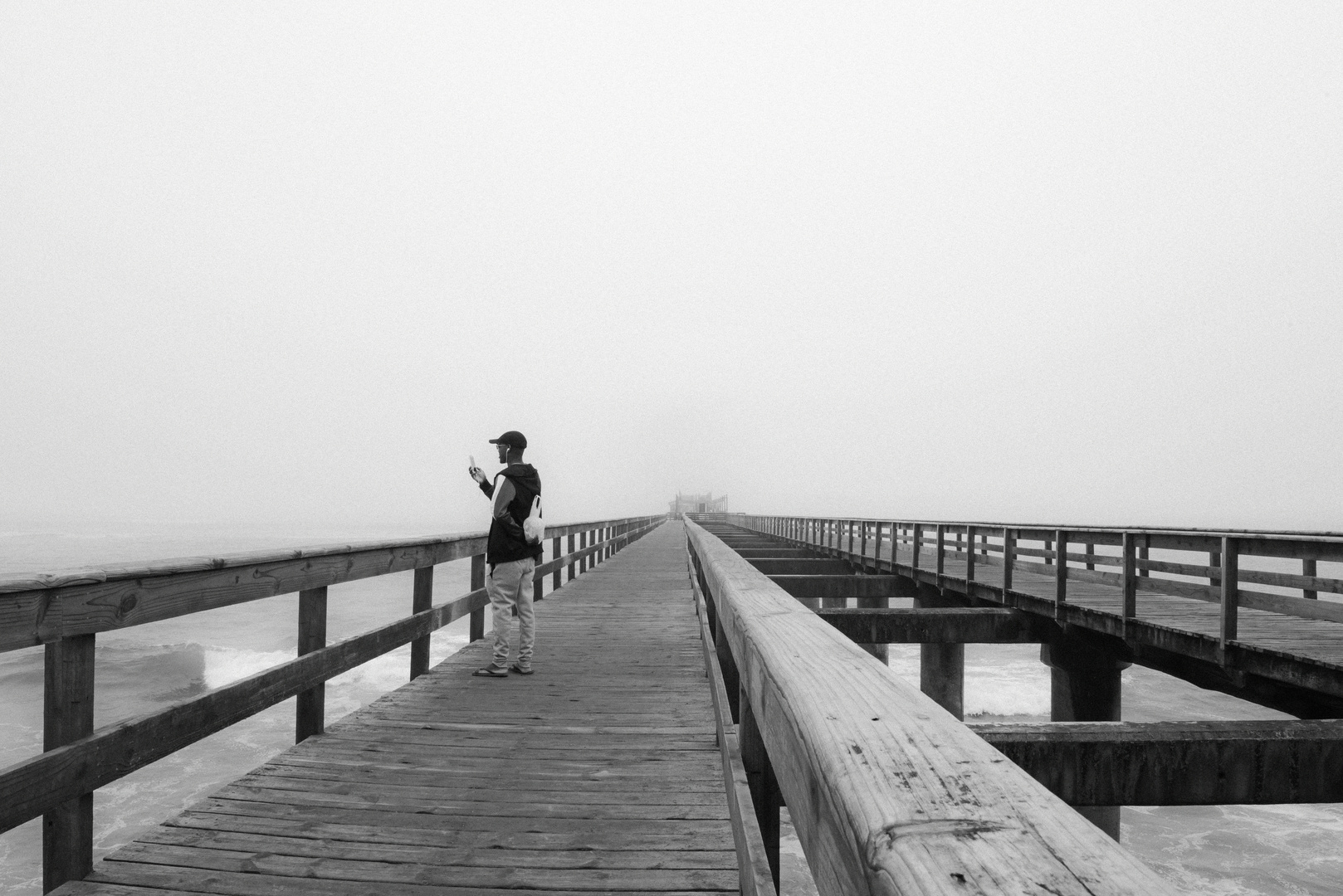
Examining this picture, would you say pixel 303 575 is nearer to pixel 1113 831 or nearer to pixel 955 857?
pixel 955 857

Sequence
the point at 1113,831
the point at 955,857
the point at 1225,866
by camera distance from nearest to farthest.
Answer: the point at 955,857
the point at 1113,831
the point at 1225,866

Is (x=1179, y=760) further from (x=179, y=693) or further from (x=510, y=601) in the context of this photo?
(x=179, y=693)

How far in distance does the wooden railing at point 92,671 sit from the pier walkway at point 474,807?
0.95 feet

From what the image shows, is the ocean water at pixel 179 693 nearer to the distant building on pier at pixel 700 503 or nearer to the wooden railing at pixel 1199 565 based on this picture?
the wooden railing at pixel 1199 565

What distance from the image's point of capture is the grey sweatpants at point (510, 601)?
18.8ft

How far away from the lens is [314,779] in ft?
11.7

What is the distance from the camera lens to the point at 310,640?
13.2 feet

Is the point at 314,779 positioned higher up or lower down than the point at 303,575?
lower down

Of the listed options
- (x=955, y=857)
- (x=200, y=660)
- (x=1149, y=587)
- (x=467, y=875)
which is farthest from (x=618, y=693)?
(x=200, y=660)

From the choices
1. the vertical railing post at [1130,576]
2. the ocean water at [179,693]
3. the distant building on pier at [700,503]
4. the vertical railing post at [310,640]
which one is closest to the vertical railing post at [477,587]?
the ocean water at [179,693]

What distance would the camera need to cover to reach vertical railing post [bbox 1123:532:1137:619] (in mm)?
7316

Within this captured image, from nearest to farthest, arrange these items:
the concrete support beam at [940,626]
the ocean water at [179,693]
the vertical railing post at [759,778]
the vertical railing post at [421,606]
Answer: the vertical railing post at [759,778], the vertical railing post at [421,606], the concrete support beam at [940,626], the ocean water at [179,693]

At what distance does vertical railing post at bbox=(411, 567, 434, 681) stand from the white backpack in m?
0.73

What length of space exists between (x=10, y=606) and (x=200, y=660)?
38.1m
